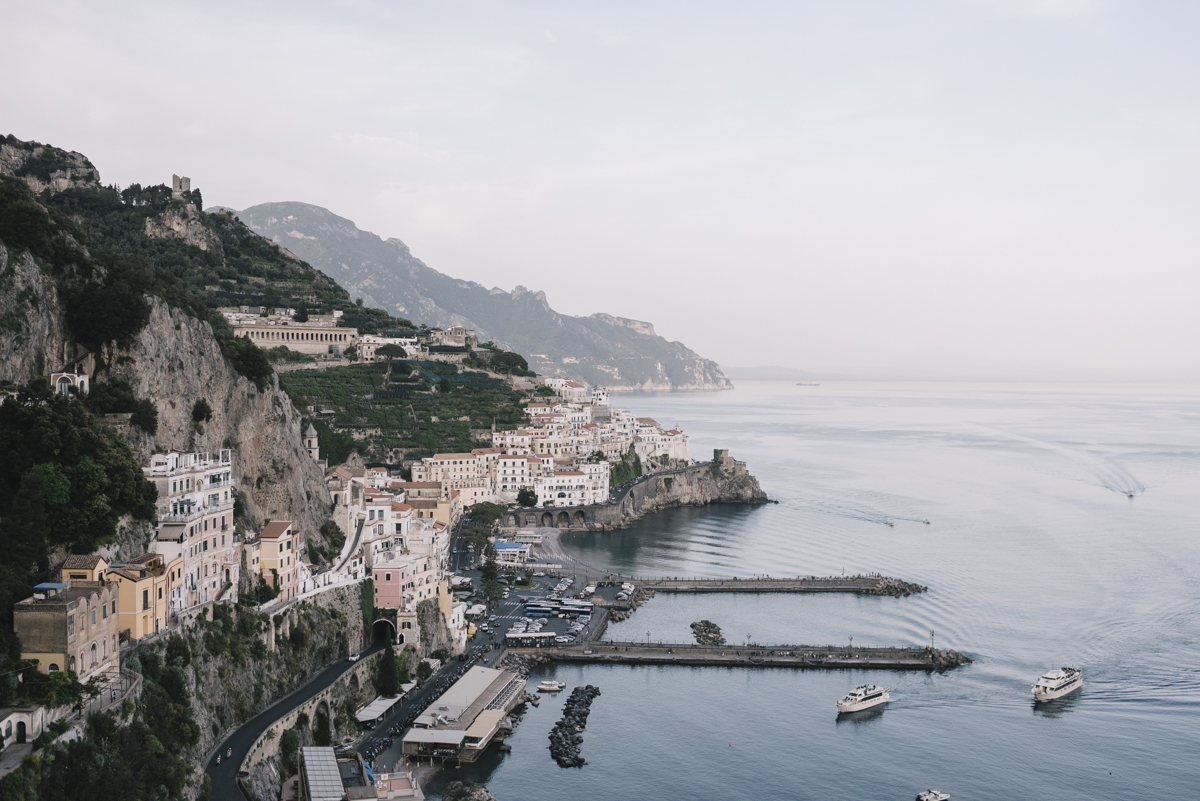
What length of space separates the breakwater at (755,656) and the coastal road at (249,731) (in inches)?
380

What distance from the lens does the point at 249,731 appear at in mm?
23844

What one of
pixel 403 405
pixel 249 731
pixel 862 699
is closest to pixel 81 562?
pixel 249 731

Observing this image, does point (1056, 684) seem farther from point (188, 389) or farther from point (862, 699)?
point (188, 389)

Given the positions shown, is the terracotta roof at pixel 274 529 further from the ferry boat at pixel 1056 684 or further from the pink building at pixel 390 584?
the ferry boat at pixel 1056 684

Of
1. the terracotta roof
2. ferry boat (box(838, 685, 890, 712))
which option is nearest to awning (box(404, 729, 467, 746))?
the terracotta roof

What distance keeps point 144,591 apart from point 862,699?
2255 cm

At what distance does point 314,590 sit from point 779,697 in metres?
16.3

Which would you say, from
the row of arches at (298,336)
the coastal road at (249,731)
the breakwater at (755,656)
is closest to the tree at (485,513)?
the breakwater at (755,656)

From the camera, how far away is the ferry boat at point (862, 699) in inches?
1291

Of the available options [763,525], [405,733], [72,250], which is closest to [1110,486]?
[763,525]

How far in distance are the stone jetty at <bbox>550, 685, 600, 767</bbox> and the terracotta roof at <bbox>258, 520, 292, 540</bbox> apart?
10174mm

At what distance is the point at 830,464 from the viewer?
→ 335 feet

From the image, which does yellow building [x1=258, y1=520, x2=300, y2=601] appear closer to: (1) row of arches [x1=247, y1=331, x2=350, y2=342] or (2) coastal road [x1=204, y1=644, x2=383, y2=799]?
(2) coastal road [x1=204, y1=644, x2=383, y2=799]

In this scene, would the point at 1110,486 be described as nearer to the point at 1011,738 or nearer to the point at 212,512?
the point at 1011,738
